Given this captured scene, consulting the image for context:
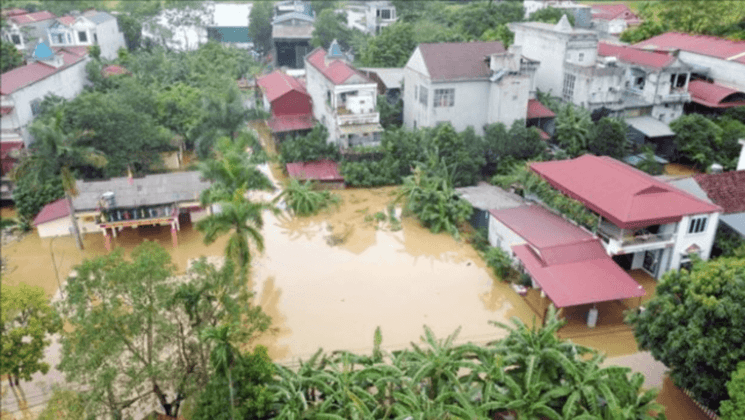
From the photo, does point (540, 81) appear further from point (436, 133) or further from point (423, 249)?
point (423, 249)

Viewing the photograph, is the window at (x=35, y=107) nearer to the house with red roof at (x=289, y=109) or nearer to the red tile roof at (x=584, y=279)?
the house with red roof at (x=289, y=109)

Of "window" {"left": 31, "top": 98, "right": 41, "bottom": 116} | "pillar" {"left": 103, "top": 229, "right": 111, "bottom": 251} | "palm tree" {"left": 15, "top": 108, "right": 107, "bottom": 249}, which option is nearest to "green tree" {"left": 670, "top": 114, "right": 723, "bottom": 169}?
"pillar" {"left": 103, "top": 229, "right": 111, "bottom": 251}

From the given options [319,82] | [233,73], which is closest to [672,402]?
[319,82]

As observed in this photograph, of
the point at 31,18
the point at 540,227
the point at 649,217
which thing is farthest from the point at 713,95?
the point at 31,18

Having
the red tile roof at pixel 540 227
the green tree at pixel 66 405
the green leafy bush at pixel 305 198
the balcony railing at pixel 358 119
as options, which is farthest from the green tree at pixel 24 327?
the balcony railing at pixel 358 119

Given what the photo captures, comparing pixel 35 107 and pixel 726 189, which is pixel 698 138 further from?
pixel 35 107

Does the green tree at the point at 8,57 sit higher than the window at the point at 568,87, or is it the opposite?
the green tree at the point at 8,57

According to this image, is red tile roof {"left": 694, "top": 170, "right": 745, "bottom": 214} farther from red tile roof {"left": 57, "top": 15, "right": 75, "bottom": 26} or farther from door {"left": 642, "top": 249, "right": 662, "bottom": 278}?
red tile roof {"left": 57, "top": 15, "right": 75, "bottom": 26}

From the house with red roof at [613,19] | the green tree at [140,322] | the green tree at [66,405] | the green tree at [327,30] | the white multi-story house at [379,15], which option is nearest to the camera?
the green tree at [66,405]
